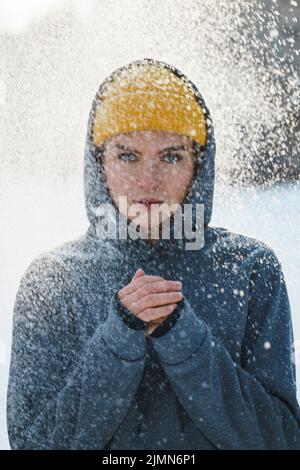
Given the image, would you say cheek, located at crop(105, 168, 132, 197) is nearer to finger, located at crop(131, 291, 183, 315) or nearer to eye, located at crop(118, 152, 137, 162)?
eye, located at crop(118, 152, 137, 162)

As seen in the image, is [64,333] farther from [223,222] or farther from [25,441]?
[223,222]

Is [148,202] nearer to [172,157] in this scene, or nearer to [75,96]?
[172,157]

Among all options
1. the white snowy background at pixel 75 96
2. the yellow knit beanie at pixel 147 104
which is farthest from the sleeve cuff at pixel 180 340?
the white snowy background at pixel 75 96

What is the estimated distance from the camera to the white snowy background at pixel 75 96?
3336mm

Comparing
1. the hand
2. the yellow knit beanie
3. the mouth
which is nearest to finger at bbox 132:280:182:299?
the hand

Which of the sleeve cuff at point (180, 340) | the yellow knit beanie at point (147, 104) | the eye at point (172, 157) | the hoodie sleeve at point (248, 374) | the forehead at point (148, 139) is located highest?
the yellow knit beanie at point (147, 104)

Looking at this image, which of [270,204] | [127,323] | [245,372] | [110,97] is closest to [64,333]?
[127,323]

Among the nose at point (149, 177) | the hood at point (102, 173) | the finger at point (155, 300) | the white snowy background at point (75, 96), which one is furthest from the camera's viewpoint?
the white snowy background at point (75, 96)

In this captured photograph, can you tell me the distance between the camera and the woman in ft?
3.05

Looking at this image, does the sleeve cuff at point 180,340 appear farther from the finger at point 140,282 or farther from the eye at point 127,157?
the eye at point 127,157

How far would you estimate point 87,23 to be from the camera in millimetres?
3557

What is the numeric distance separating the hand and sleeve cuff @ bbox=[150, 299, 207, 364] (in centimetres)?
3

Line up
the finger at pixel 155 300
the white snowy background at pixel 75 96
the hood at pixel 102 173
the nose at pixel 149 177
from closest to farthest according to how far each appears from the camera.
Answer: the finger at pixel 155 300
the nose at pixel 149 177
the hood at pixel 102 173
the white snowy background at pixel 75 96

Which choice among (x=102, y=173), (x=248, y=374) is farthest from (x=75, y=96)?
(x=248, y=374)
